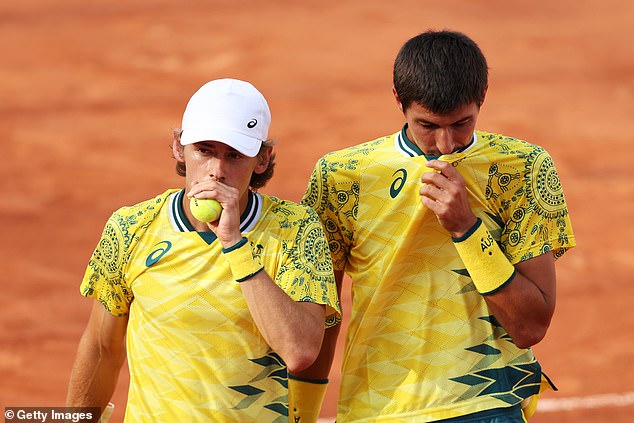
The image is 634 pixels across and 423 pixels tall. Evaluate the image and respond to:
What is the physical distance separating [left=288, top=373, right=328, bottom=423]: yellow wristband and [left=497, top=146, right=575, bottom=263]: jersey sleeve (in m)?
1.20

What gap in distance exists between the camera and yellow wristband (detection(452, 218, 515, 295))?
5.22 meters

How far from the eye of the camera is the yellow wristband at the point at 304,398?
5715 millimetres

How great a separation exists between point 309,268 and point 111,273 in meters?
0.94

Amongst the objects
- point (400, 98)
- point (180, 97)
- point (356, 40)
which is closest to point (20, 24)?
point (180, 97)

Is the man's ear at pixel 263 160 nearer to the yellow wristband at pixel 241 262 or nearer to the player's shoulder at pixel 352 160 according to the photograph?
the player's shoulder at pixel 352 160

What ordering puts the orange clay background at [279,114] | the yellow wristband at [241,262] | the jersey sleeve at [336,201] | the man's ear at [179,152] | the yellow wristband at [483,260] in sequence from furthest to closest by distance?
the orange clay background at [279,114] < the jersey sleeve at [336,201] < the man's ear at [179,152] < the yellow wristband at [483,260] < the yellow wristband at [241,262]

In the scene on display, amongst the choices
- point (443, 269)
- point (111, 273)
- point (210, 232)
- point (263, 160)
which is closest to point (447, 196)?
point (443, 269)

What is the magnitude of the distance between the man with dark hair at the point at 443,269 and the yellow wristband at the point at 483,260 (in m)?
0.04

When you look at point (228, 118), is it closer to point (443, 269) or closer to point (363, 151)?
point (363, 151)

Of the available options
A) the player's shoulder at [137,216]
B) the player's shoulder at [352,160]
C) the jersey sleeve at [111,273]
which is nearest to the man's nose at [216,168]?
the player's shoulder at [137,216]

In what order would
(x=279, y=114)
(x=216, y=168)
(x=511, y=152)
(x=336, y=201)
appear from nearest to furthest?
1. (x=216, y=168)
2. (x=511, y=152)
3. (x=336, y=201)
4. (x=279, y=114)

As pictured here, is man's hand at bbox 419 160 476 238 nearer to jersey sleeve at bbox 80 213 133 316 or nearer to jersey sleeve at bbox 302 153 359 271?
jersey sleeve at bbox 302 153 359 271

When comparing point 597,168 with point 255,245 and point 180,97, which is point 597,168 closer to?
point 180,97

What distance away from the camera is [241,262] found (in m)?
4.94
